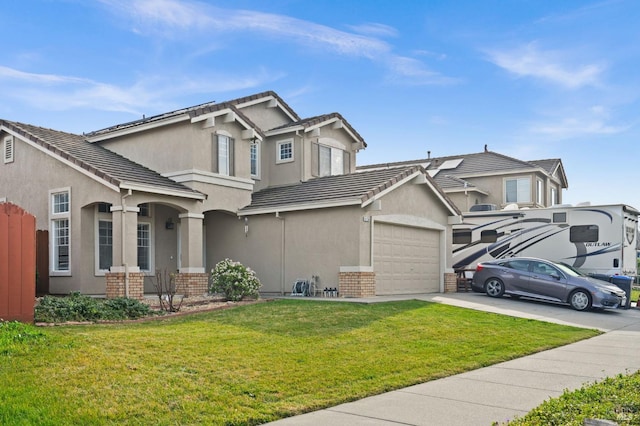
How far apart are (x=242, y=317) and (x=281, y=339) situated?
2.91m

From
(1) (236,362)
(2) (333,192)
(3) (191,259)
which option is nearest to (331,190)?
(2) (333,192)

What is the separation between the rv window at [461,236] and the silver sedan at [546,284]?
159 inches

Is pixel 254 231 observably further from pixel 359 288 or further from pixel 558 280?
pixel 558 280

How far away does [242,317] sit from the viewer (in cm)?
1412

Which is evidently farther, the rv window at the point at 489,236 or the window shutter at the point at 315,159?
the rv window at the point at 489,236

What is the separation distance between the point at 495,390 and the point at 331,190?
12.9m

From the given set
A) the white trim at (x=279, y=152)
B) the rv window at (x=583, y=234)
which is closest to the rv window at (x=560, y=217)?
the rv window at (x=583, y=234)

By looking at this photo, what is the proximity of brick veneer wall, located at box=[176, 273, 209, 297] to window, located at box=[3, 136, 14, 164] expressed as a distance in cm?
700

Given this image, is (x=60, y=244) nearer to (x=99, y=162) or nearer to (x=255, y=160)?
(x=99, y=162)

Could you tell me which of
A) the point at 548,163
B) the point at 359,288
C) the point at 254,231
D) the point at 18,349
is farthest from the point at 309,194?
the point at 548,163

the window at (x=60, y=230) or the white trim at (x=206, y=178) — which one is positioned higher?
the white trim at (x=206, y=178)

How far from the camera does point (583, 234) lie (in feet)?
76.9

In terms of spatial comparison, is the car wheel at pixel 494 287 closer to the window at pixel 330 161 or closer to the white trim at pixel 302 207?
the white trim at pixel 302 207

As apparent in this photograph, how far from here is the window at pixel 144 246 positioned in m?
21.2
